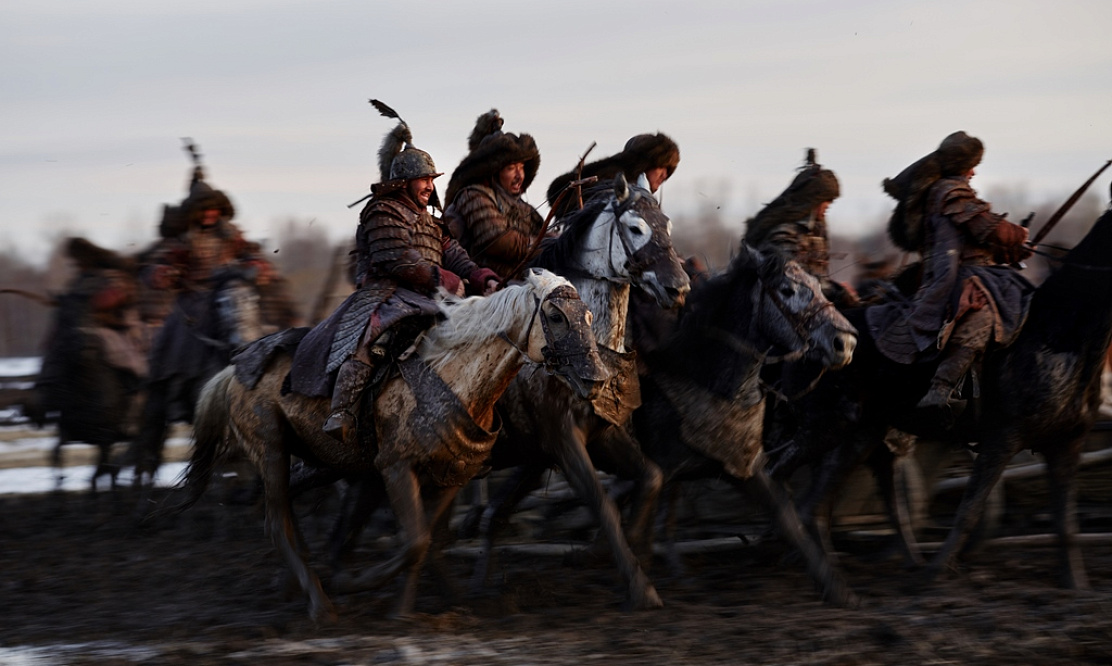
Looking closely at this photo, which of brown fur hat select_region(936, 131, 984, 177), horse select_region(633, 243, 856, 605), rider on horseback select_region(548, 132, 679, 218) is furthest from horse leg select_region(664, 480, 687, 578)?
brown fur hat select_region(936, 131, 984, 177)

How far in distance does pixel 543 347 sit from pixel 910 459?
4.17m

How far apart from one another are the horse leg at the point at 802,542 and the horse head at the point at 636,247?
125 cm

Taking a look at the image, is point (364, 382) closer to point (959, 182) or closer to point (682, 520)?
point (682, 520)

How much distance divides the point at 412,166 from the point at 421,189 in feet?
0.55

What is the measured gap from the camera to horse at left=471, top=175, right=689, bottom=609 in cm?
739

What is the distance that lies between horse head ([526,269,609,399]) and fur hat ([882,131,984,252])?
336 centimetres

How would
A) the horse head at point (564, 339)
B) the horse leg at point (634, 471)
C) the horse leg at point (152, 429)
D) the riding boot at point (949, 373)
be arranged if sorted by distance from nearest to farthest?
1. the horse head at point (564, 339)
2. the horse leg at point (634, 471)
3. the riding boot at point (949, 373)
4. the horse leg at point (152, 429)

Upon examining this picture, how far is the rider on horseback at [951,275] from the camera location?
839cm

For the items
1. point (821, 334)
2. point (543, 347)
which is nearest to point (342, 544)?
point (543, 347)

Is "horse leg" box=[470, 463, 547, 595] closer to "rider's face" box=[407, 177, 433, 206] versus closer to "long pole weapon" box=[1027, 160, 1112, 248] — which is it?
"rider's face" box=[407, 177, 433, 206]

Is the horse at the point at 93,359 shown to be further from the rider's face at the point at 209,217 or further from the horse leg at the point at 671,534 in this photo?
the horse leg at the point at 671,534

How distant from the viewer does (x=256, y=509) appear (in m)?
11.2

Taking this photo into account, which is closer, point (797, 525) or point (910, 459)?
point (797, 525)

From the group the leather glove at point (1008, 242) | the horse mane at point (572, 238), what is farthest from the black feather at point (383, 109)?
the leather glove at point (1008, 242)
